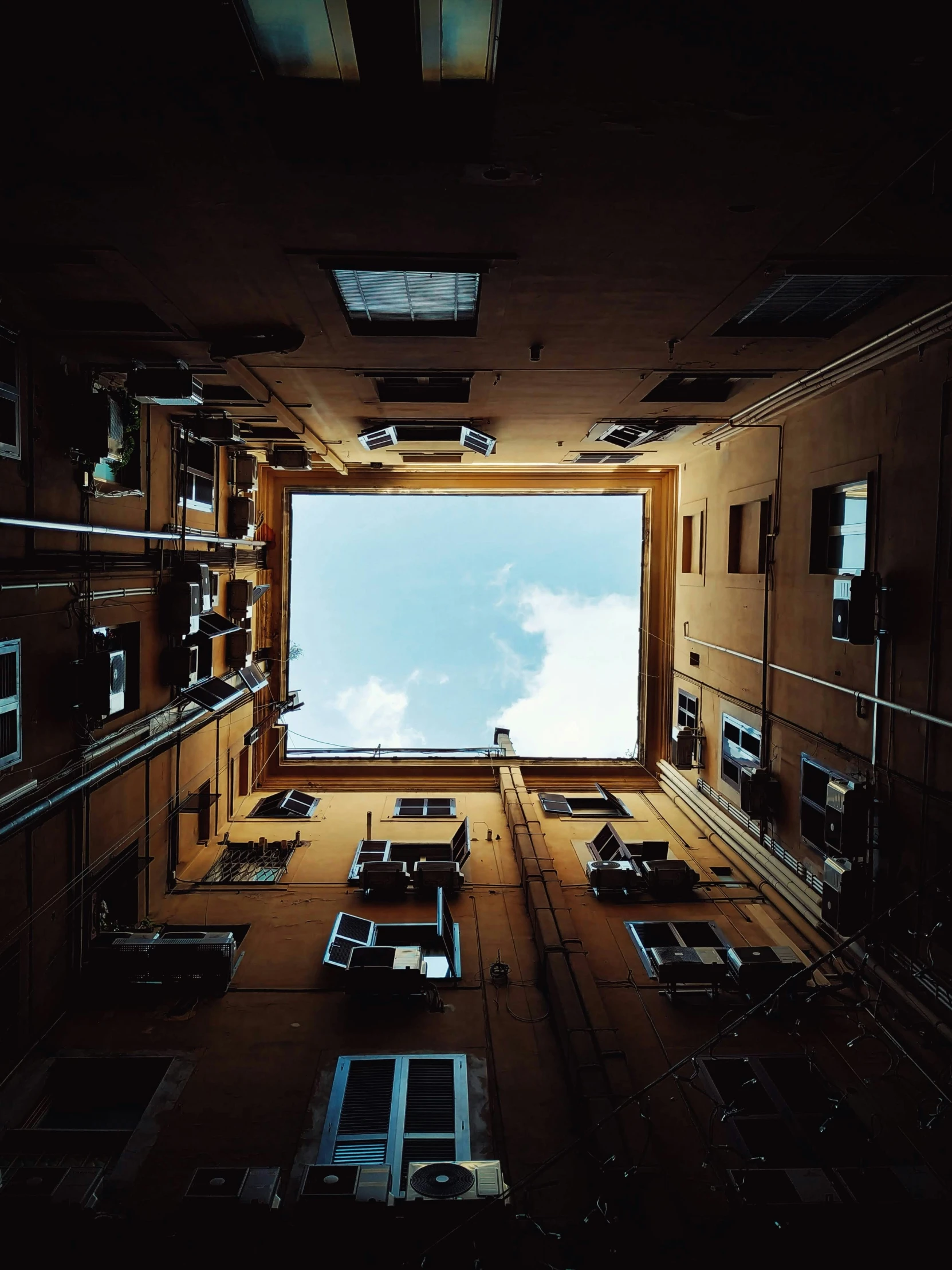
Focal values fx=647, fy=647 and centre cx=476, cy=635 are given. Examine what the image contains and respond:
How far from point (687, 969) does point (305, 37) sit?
465 inches

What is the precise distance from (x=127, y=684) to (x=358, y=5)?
32.3ft

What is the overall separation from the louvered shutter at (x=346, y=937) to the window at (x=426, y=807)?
4925mm

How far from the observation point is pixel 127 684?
435 inches

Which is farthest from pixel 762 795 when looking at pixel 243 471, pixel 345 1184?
pixel 243 471

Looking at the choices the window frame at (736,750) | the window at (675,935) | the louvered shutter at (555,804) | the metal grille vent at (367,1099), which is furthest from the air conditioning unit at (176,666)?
the window frame at (736,750)

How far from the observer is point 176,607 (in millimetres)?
12781

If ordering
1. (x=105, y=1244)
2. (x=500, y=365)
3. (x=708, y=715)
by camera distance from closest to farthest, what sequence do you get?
(x=105, y=1244), (x=500, y=365), (x=708, y=715)

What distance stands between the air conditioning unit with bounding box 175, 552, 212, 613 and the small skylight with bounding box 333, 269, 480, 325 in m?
6.75

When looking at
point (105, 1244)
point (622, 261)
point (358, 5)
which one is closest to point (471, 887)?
point (105, 1244)

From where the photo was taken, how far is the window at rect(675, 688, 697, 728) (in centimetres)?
1775

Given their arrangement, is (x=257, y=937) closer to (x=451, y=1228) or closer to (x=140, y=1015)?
(x=140, y=1015)

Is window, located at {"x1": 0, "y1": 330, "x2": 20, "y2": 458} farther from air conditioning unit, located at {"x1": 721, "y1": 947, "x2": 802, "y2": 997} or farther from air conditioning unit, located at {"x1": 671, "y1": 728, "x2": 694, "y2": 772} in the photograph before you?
air conditioning unit, located at {"x1": 671, "y1": 728, "x2": 694, "y2": 772}

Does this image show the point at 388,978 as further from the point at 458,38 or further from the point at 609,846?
the point at 458,38

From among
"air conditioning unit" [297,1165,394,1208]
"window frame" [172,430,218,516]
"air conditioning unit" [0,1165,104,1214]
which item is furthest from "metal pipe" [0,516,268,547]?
"air conditioning unit" [297,1165,394,1208]
